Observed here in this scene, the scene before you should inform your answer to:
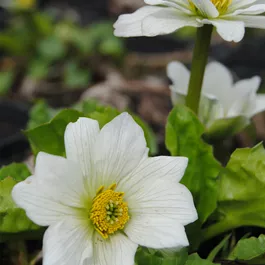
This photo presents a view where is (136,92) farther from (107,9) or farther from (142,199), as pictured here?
(107,9)

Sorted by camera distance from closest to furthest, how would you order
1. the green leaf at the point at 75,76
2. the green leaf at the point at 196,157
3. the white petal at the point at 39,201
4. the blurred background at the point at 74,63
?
1. the white petal at the point at 39,201
2. the green leaf at the point at 196,157
3. the blurred background at the point at 74,63
4. the green leaf at the point at 75,76

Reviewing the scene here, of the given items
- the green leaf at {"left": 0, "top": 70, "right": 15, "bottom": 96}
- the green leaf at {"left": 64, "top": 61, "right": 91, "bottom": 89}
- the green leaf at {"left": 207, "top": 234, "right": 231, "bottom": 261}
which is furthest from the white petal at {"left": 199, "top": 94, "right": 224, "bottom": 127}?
the green leaf at {"left": 0, "top": 70, "right": 15, "bottom": 96}

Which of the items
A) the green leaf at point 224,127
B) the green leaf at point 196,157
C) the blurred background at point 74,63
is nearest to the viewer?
the green leaf at point 196,157

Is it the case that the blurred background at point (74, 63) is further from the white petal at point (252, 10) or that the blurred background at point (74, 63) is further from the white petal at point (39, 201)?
the white petal at point (39, 201)

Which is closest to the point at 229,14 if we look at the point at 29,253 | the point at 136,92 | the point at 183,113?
the point at 183,113

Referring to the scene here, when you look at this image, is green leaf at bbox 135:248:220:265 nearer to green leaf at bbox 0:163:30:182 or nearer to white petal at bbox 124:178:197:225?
white petal at bbox 124:178:197:225

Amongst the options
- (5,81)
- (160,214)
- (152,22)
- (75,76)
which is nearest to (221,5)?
(152,22)

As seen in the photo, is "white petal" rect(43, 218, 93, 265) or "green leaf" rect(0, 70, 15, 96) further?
"green leaf" rect(0, 70, 15, 96)

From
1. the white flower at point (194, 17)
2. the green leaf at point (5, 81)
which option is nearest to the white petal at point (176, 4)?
the white flower at point (194, 17)
